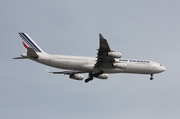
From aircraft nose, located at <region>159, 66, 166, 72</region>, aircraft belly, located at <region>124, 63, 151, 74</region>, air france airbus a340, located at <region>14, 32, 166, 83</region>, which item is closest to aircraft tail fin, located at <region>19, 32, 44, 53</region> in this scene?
air france airbus a340, located at <region>14, 32, 166, 83</region>

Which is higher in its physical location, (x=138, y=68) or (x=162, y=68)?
(x=162, y=68)

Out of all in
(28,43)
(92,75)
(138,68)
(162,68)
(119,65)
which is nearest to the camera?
(119,65)

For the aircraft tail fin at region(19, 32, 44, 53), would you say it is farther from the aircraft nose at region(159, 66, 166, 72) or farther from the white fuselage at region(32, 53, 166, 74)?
the aircraft nose at region(159, 66, 166, 72)

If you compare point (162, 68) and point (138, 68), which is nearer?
point (138, 68)

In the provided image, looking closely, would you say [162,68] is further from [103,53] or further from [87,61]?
[103,53]

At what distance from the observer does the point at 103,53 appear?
161ft

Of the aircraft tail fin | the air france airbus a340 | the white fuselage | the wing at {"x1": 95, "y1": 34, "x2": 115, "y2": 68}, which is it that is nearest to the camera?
the wing at {"x1": 95, "y1": 34, "x2": 115, "y2": 68}

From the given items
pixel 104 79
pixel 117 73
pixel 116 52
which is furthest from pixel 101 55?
pixel 104 79

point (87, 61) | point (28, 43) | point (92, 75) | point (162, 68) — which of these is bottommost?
point (92, 75)

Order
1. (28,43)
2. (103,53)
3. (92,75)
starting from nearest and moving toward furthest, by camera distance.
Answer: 1. (103,53)
2. (28,43)
3. (92,75)

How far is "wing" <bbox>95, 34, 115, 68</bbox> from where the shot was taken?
151 ft

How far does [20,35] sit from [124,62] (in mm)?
15635

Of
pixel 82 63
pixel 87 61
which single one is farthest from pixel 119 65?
pixel 82 63

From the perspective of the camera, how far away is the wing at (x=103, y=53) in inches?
1815
